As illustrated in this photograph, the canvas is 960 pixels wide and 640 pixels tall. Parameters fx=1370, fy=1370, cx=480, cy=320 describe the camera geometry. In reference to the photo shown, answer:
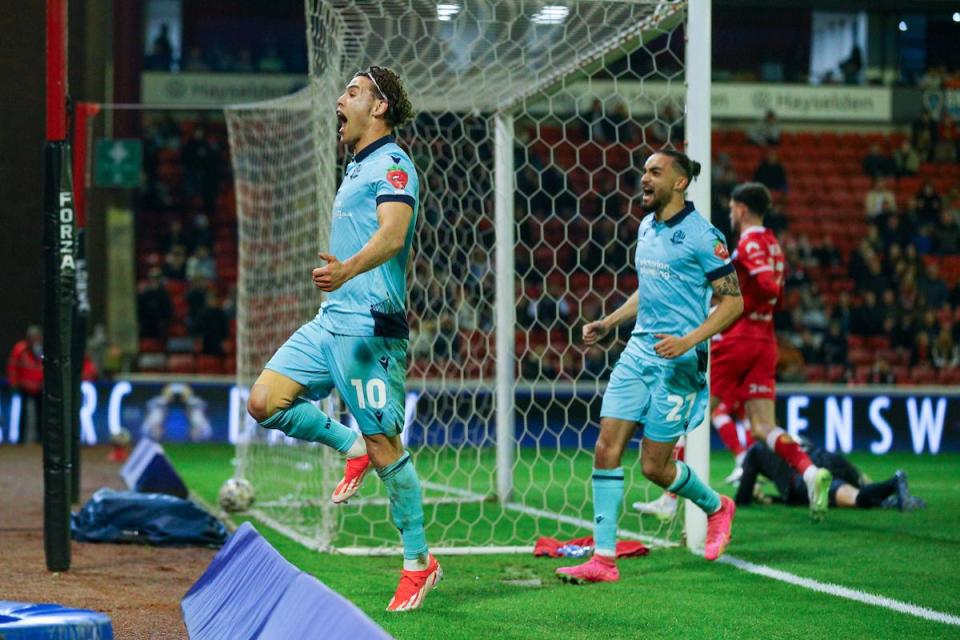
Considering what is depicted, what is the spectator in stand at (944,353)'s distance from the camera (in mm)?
19359

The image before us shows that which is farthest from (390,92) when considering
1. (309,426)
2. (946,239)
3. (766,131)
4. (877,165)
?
(877,165)

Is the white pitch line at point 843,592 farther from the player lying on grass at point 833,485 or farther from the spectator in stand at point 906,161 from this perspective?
the spectator in stand at point 906,161

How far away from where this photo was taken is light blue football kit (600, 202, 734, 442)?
239 inches

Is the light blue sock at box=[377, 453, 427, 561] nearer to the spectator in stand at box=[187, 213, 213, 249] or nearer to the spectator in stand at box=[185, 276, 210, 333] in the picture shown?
the spectator in stand at box=[185, 276, 210, 333]

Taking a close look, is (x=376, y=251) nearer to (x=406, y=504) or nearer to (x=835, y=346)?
(x=406, y=504)

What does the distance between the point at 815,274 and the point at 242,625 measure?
18566 millimetres

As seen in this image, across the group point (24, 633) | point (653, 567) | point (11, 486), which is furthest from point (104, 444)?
point (24, 633)

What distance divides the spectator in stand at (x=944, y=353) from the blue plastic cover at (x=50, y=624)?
17.9 meters

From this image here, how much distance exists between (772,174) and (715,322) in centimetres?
1736

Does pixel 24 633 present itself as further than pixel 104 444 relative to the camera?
No

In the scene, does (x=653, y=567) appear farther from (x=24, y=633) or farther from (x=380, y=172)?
(x=24, y=633)

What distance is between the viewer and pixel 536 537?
7.54 meters

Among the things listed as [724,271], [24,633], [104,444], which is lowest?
[104,444]

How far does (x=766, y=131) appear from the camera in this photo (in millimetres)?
24422
